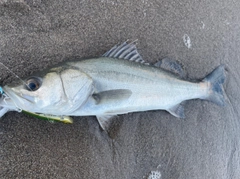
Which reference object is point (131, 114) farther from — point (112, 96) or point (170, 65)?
point (170, 65)

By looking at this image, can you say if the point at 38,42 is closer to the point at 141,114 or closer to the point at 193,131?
the point at 141,114

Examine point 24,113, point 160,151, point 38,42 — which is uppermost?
point 38,42

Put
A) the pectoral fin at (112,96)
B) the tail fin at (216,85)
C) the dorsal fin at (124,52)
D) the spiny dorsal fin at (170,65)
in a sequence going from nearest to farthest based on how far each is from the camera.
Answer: the pectoral fin at (112,96), the dorsal fin at (124,52), the spiny dorsal fin at (170,65), the tail fin at (216,85)

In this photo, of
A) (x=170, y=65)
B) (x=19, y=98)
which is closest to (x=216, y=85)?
(x=170, y=65)

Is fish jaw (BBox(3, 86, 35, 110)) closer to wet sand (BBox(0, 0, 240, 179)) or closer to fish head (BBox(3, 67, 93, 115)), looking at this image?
fish head (BBox(3, 67, 93, 115))

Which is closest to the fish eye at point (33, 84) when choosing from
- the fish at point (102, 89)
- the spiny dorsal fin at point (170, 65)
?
the fish at point (102, 89)

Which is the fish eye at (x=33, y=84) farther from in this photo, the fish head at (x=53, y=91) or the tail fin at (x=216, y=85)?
the tail fin at (x=216, y=85)

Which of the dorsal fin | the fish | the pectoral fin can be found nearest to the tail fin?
the fish

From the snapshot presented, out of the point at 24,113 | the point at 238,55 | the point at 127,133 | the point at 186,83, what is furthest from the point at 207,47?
the point at 24,113
